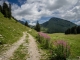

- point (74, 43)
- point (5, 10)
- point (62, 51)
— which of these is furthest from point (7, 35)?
point (5, 10)

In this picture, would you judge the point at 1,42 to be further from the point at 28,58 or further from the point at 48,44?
the point at 28,58

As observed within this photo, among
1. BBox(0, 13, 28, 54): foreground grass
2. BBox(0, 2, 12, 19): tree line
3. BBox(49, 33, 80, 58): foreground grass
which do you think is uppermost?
BBox(0, 2, 12, 19): tree line

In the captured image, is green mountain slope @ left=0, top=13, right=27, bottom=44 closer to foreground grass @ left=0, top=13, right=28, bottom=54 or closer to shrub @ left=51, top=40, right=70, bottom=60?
foreground grass @ left=0, top=13, right=28, bottom=54

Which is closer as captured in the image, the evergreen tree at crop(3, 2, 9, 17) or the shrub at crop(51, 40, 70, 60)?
the shrub at crop(51, 40, 70, 60)

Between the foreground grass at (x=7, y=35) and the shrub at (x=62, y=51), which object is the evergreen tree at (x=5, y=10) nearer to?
the foreground grass at (x=7, y=35)

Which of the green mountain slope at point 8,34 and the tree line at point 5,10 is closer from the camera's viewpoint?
the green mountain slope at point 8,34

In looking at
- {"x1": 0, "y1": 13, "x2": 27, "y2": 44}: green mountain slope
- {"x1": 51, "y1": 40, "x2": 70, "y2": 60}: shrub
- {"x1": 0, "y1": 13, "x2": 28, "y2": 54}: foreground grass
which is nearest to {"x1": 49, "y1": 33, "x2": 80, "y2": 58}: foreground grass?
{"x1": 51, "y1": 40, "x2": 70, "y2": 60}: shrub

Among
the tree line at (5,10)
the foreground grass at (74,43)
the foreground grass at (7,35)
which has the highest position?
the tree line at (5,10)

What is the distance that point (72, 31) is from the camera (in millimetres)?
127812

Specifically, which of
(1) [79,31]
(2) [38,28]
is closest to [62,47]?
(2) [38,28]

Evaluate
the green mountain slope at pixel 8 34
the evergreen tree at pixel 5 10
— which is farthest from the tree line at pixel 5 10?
the green mountain slope at pixel 8 34

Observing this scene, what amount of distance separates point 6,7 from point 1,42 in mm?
69822

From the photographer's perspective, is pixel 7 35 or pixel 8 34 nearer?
pixel 7 35

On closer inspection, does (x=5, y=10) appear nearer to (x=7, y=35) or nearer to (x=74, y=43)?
(x=7, y=35)
